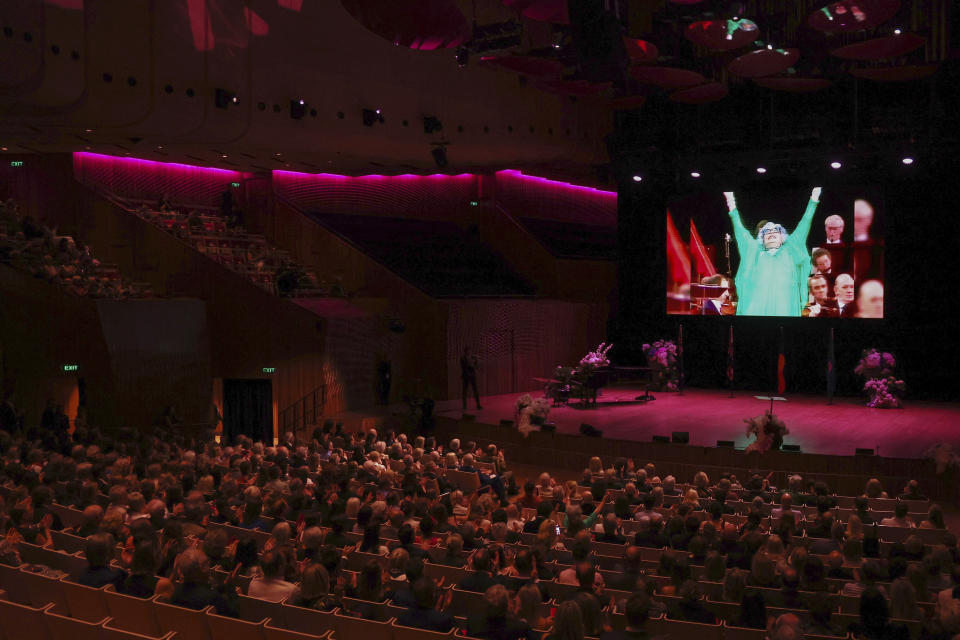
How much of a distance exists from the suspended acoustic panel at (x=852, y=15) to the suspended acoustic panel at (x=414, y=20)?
467cm

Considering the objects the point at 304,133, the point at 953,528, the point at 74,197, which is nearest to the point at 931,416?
the point at 953,528

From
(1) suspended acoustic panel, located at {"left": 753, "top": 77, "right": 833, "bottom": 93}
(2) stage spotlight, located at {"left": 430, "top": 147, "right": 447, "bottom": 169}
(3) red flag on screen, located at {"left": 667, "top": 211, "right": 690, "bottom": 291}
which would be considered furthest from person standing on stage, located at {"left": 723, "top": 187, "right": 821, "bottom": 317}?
(2) stage spotlight, located at {"left": 430, "top": 147, "right": 447, "bottom": 169}

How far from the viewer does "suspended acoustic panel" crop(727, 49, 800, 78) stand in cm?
1309

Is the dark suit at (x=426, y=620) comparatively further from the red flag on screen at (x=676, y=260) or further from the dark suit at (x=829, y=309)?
the red flag on screen at (x=676, y=260)

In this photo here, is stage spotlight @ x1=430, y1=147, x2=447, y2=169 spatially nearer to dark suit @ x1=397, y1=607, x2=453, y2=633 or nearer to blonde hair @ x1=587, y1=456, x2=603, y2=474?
blonde hair @ x1=587, y1=456, x2=603, y2=474

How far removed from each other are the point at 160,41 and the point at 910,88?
46.1 feet

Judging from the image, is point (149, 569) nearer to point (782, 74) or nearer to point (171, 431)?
point (171, 431)

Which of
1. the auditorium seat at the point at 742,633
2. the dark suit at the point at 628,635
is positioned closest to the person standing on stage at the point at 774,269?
the auditorium seat at the point at 742,633

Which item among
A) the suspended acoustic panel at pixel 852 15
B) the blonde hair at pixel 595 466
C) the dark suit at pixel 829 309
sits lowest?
the blonde hair at pixel 595 466

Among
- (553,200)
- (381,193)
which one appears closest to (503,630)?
(381,193)

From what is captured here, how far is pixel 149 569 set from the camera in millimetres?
5125

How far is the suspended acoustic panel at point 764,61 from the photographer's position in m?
13.1

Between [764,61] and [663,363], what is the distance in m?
8.02

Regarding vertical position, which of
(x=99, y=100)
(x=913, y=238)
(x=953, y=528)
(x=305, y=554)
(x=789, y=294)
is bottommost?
(x=953, y=528)
